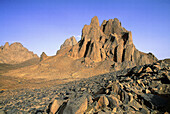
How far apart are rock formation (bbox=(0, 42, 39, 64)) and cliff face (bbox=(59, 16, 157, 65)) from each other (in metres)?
86.5

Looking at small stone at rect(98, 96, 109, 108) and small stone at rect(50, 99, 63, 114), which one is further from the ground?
small stone at rect(98, 96, 109, 108)

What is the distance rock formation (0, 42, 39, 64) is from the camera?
3800 inches

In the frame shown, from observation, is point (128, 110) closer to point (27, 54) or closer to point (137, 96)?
point (137, 96)

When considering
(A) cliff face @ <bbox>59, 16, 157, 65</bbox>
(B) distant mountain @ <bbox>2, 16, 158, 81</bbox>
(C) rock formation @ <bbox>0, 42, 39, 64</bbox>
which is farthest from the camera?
(C) rock formation @ <bbox>0, 42, 39, 64</bbox>

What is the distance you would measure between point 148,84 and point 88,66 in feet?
88.6

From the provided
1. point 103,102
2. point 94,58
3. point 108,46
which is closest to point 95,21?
point 108,46

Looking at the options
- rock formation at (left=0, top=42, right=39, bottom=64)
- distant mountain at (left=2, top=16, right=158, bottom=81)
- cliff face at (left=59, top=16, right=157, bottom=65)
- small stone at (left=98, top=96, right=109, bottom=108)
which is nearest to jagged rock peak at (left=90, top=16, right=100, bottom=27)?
cliff face at (left=59, top=16, right=157, bottom=65)

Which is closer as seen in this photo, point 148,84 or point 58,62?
point 148,84

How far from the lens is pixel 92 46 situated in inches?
1448

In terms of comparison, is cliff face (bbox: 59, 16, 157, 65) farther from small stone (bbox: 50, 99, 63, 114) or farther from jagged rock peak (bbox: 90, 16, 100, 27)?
small stone (bbox: 50, 99, 63, 114)

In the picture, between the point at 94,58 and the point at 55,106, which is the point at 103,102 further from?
the point at 94,58

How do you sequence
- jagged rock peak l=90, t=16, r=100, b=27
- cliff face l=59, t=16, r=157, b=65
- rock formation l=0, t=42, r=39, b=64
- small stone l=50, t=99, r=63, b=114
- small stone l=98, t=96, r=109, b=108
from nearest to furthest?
1. small stone l=98, t=96, r=109, b=108
2. small stone l=50, t=99, r=63, b=114
3. cliff face l=59, t=16, r=157, b=65
4. jagged rock peak l=90, t=16, r=100, b=27
5. rock formation l=0, t=42, r=39, b=64

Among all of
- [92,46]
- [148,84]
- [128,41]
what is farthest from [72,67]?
[148,84]

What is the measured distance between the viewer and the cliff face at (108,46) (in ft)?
118
